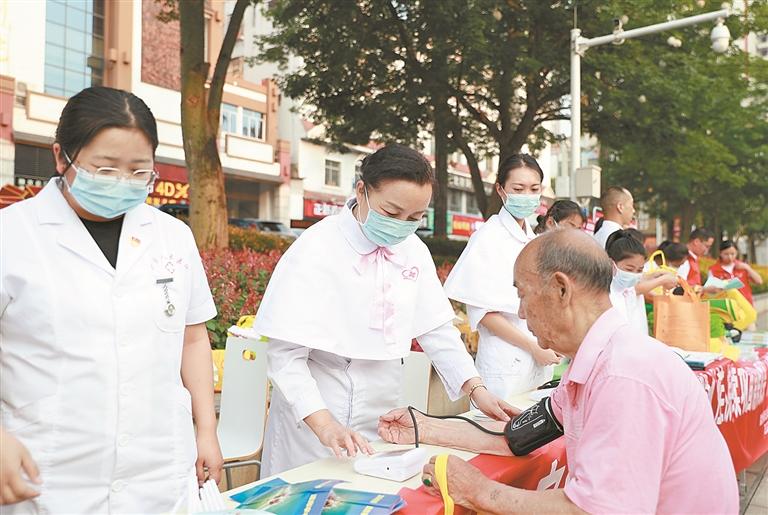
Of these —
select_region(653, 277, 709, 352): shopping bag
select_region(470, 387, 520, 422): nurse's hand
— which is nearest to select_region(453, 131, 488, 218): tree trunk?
select_region(653, 277, 709, 352): shopping bag

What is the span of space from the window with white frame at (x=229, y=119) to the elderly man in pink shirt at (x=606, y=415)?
79.4 feet

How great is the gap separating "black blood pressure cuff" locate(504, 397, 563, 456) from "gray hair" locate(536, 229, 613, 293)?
60 cm

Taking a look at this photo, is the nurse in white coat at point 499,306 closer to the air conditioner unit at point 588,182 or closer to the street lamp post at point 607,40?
the street lamp post at point 607,40

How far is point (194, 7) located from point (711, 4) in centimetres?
921

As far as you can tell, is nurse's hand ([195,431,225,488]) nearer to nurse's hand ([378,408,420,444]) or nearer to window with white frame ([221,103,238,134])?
nurse's hand ([378,408,420,444])

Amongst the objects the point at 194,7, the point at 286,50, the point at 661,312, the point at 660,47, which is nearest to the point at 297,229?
the point at 286,50

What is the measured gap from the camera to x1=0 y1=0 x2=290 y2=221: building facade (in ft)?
58.3

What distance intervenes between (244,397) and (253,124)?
932 inches

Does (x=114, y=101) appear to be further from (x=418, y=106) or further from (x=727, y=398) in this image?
(x=418, y=106)

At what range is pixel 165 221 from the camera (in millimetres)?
1889

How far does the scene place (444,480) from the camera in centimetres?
174

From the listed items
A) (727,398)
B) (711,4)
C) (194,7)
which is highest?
(711,4)

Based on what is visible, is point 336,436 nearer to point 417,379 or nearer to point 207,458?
point 207,458

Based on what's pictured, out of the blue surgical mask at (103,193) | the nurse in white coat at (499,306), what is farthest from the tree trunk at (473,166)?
the blue surgical mask at (103,193)
